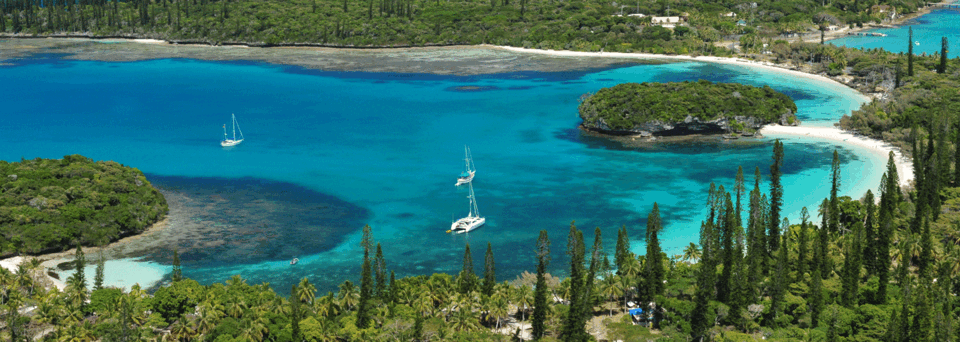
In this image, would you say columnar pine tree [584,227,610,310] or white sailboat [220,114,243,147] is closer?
columnar pine tree [584,227,610,310]

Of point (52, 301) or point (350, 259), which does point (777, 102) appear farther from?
point (52, 301)

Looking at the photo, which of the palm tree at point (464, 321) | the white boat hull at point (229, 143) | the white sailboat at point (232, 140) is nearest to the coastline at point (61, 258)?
the palm tree at point (464, 321)

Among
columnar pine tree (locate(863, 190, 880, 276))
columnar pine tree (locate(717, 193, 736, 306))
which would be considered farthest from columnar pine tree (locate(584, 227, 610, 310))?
columnar pine tree (locate(863, 190, 880, 276))

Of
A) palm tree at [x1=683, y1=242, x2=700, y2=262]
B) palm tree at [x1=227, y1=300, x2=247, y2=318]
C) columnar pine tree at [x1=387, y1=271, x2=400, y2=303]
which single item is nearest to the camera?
palm tree at [x1=227, y1=300, x2=247, y2=318]

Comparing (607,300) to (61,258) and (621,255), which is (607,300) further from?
(61,258)

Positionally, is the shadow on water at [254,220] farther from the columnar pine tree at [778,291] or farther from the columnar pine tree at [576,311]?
the columnar pine tree at [778,291]

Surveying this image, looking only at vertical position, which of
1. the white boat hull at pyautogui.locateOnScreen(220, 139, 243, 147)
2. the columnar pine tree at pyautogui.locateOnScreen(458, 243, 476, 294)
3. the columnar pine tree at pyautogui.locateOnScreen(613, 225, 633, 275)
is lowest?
the columnar pine tree at pyautogui.locateOnScreen(458, 243, 476, 294)

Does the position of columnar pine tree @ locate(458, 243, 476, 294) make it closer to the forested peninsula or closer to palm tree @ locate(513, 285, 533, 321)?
palm tree @ locate(513, 285, 533, 321)
